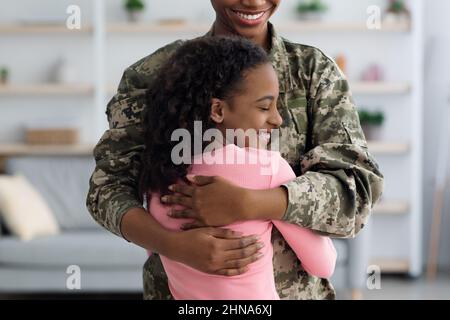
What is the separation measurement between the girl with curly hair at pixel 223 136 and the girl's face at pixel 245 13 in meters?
0.09

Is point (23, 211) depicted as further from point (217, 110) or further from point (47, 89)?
point (217, 110)

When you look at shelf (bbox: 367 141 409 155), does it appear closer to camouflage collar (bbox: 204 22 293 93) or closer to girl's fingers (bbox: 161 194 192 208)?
camouflage collar (bbox: 204 22 293 93)

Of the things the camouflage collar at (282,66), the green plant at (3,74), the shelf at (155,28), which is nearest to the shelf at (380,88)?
the shelf at (155,28)

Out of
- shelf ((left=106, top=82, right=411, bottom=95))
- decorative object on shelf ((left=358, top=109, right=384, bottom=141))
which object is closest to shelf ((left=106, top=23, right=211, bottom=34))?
shelf ((left=106, top=82, right=411, bottom=95))

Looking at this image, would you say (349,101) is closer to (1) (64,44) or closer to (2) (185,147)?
(2) (185,147)

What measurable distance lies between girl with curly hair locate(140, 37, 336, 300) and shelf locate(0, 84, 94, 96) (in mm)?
3749

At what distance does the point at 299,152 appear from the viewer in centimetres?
130

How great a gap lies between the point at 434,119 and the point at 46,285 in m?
2.54

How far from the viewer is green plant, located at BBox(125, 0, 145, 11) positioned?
4.92 m

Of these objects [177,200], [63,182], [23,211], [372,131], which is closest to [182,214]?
[177,200]

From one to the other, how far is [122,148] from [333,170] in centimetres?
33

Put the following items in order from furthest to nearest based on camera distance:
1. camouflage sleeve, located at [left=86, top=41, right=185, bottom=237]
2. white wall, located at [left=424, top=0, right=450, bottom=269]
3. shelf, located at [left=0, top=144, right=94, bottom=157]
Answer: white wall, located at [left=424, top=0, right=450, bottom=269], shelf, located at [left=0, top=144, right=94, bottom=157], camouflage sleeve, located at [left=86, top=41, right=185, bottom=237]
